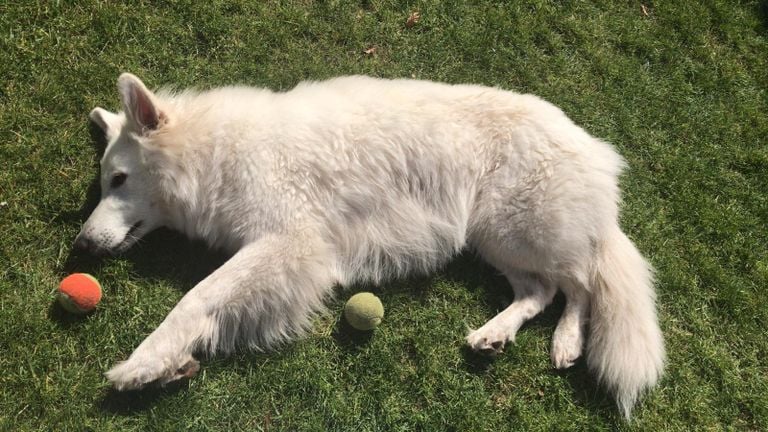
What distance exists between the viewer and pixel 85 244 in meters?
3.51

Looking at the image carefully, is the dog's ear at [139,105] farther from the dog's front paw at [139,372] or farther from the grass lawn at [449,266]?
the dog's front paw at [139,372]

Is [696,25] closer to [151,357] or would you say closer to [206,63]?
[206,63]

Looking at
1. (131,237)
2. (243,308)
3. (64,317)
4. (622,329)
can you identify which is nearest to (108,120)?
(131,237)

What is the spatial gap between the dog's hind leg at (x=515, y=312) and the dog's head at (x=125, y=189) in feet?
7.90

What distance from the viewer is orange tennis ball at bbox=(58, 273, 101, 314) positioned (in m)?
3.39

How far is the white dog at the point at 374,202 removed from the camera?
11.4ft

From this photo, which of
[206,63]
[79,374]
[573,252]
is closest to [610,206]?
[573,252]

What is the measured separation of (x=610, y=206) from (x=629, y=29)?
2361 mm

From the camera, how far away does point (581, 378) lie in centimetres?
378

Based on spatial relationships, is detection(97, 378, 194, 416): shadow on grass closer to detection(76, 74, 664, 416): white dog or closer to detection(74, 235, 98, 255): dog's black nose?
detection(76, 74, 664, 416): white dog

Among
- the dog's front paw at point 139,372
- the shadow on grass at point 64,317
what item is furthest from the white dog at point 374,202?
the shadow on grass at point 64,317

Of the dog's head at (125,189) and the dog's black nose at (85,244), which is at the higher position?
the dog's head at (125,189)

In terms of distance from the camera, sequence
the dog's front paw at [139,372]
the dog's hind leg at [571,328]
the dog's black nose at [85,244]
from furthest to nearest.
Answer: the dog's hind leg at [571,328], the dog's black nose at [85,244], the dog's front paw at [139,372]

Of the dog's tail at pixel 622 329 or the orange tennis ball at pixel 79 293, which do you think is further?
the dog's tail at pixel 622 329
